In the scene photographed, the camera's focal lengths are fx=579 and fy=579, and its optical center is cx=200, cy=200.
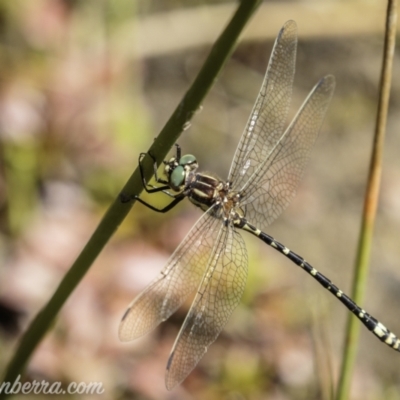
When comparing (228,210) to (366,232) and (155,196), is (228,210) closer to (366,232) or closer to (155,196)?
(366,232)

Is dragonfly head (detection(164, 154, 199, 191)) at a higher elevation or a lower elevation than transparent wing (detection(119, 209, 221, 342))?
higher

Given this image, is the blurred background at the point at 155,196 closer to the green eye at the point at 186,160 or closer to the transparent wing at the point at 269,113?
the transparent wing at the point at 269,113

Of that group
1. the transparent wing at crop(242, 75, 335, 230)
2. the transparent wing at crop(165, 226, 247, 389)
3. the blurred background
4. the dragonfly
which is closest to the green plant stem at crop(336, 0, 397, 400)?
the dragonfly

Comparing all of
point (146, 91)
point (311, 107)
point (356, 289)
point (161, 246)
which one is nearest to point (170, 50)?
point (146, 91)

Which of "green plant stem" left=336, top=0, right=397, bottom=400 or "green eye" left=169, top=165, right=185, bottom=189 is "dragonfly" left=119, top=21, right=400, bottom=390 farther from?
"green plant stem" left=336, top=0, right=397, bottom=400

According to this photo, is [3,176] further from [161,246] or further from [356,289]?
[356,289]
